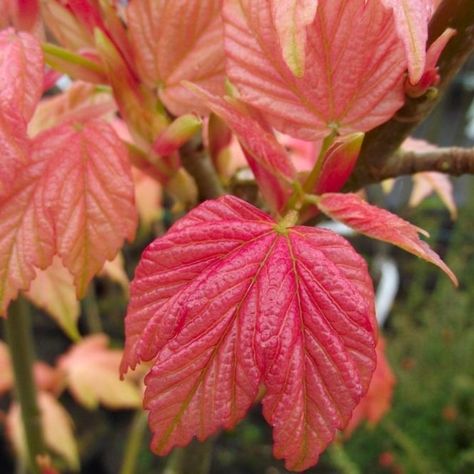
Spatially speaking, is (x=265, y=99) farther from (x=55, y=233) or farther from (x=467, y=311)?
(x=467, y=311)

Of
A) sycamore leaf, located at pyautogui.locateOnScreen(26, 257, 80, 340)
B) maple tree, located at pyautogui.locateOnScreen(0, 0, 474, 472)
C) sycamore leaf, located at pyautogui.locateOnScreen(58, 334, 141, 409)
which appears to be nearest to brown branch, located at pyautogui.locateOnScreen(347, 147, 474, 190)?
maple tree, located at pyautogui.locateOnScreen(0, 0, 474, 472)

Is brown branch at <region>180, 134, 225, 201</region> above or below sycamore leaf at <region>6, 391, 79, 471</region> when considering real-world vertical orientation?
above

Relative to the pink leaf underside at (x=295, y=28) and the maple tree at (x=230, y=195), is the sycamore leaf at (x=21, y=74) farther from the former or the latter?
the pink leaf underside at (x=295, y=28)

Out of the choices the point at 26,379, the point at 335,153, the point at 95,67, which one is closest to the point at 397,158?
the point at 335,153

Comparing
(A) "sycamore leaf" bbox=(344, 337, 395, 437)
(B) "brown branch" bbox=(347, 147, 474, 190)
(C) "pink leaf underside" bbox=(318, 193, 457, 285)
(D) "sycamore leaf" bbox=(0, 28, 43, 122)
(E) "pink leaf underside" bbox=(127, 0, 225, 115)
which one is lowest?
(A) "sycamore leaf" bbox=(344, 337, 395, 437)

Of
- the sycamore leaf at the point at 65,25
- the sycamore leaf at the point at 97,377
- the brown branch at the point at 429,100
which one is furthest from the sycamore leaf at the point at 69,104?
the sycamore leaf at the point at 97,377

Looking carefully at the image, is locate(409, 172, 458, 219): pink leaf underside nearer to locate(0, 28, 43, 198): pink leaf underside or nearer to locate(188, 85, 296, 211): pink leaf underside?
locate(188, 85, 296, 211): pink leaf underside

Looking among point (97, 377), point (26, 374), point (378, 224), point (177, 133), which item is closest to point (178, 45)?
point (177, 133)

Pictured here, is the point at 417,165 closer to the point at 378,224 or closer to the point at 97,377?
the point at 378,224
